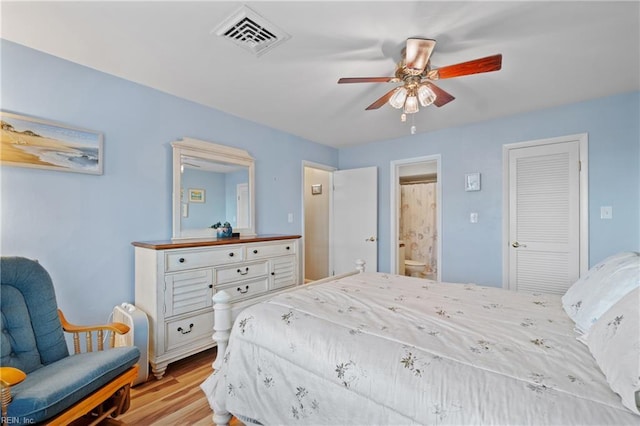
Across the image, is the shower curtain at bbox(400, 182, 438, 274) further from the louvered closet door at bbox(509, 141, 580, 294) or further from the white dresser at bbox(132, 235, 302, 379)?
the white dresser at bbox(132, 235, 302, 379)

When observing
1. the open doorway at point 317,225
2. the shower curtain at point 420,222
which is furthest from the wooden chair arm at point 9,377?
the shower curtain at point 420,222

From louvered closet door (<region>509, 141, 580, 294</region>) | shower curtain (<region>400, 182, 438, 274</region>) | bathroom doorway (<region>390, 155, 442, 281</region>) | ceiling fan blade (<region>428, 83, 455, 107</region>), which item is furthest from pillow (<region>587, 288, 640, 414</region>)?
shower curtain (<region>400, 182, 438, 274</region>)

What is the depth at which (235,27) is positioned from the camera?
1646 millimetres

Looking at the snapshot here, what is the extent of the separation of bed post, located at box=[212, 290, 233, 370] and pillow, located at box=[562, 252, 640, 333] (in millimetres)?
1648

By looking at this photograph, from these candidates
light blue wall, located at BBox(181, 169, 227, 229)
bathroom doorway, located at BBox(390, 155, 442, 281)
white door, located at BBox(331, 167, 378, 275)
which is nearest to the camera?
light blue wall, located at BBox(181, 169, 227, 229)

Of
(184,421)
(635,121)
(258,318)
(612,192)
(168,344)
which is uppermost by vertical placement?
(635,121)

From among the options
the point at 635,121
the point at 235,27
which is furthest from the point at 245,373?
the point at 635,121

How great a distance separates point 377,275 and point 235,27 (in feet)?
6.68

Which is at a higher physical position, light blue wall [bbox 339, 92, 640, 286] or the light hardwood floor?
light blue wall [bbox 339, 92, 640, 286]

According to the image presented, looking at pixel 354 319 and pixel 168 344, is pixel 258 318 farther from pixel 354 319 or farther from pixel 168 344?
pixel 168 344

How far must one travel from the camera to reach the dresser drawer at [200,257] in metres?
2.12

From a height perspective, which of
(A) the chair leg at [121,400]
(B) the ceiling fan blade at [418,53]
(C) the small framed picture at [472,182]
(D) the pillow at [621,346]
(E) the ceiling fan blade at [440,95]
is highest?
(B) the ceiling fan blade at [418,53]

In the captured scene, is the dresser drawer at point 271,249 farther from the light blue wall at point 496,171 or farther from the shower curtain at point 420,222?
the shower curtain at point 420,222

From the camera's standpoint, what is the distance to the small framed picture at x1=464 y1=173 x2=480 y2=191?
3.28 meters
